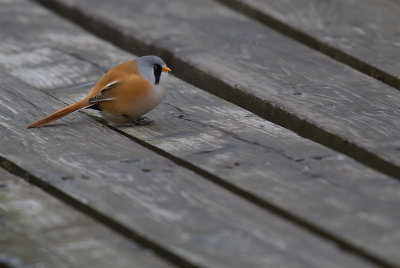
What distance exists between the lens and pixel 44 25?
4.02 meters

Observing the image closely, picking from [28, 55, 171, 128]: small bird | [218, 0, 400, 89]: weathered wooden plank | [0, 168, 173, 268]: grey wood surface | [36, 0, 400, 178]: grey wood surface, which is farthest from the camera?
[218, 0, 400, 89]: weathered wooden plank

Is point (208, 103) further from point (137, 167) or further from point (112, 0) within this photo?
point (112, 0)

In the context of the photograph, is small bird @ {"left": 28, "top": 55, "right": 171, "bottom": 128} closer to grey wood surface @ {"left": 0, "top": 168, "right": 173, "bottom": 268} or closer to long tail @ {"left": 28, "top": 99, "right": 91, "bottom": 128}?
long tail @ {"left": 28, "top": 99, "right": 91, "bottom": 128}

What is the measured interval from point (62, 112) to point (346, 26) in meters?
1.63

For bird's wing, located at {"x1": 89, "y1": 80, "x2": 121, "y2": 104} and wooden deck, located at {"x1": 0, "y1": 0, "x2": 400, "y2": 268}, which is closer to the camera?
wooden deck, located at {"x1": 0, "y1": 0, "x2": 400, "y2": 268}

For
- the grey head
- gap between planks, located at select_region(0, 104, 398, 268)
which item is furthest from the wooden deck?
the grey head

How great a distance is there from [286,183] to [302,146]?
0.33 m

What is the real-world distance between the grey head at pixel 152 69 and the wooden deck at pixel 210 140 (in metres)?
0.12

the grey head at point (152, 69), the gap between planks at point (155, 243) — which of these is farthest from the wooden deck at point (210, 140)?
the grey head at point (152, 69)

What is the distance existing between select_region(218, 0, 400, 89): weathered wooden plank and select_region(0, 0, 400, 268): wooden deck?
11 millimetres

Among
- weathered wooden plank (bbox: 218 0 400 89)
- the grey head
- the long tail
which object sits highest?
weathered wooden plank (bbox: 218 0 400 89)

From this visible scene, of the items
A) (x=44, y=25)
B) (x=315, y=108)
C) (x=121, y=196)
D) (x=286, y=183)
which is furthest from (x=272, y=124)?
(x=44, y=25)

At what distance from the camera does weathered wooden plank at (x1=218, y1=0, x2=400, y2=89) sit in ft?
11.2

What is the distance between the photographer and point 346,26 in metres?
3.82
